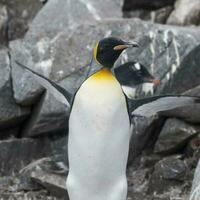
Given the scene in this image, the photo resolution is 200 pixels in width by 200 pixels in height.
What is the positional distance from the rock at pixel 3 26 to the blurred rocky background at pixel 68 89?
0.20m

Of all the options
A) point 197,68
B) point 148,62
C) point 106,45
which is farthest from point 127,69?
point 106,45

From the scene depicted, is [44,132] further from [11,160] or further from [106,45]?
[106,45]

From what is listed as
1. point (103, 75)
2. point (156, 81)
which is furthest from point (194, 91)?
point (103, 75)

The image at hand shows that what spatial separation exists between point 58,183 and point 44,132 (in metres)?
0.77

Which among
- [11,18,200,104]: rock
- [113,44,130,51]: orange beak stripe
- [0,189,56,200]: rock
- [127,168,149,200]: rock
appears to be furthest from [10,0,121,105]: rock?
[113,44,130,51]: orange beak stripe

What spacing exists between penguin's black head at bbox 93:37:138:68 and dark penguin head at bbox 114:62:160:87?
1.79m

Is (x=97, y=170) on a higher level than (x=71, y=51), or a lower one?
higher

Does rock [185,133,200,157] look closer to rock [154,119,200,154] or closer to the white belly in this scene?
rock [154,119,200,154]

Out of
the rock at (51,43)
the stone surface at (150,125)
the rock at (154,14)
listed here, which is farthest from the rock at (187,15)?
the stone surface at (150,125)

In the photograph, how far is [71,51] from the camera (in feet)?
18.9

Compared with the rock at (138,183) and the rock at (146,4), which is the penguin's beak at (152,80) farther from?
the rock at (146,4)

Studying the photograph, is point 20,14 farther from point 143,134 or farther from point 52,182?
point 52,182

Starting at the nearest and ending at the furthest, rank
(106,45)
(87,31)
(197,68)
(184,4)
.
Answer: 1. (106,45)
2. (197,68)
3. (87,31)
4. (184,4)

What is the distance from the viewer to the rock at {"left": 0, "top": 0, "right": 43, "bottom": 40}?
6508mm
